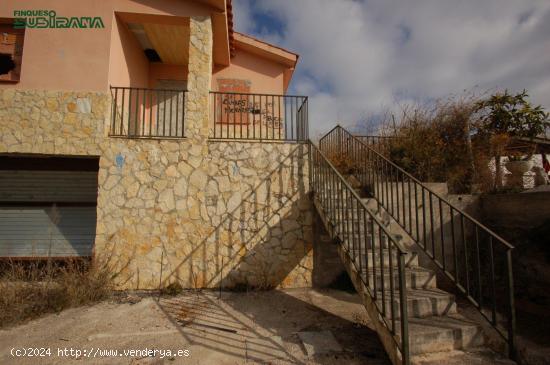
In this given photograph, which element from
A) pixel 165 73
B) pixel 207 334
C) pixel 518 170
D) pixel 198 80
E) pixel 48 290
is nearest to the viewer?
pixel 207 334

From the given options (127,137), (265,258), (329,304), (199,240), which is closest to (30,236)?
(127,137)

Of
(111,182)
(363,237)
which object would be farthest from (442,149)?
(111,182)

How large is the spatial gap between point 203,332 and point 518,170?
782 cm

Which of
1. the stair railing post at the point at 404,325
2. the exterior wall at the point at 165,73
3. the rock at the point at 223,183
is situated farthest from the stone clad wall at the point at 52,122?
the stair railing post at the point at 404,325

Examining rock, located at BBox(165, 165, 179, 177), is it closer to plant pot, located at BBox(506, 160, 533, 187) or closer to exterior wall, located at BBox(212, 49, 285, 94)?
exterior wall, located at BBox(212, 49, 285, 94)

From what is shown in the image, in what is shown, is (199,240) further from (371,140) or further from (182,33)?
(371,140)

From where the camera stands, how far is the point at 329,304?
16.6ft

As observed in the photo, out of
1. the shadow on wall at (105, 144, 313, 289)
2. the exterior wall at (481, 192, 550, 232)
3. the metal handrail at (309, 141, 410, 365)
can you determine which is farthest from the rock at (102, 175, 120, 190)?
the exterior wall at (481, 192, 550, 232)

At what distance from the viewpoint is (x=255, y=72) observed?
353 inches

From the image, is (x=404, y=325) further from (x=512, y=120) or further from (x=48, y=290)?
(x=512, y=120)

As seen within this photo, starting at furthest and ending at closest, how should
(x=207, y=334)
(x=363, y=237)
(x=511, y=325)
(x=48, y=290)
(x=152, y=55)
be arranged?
(x=152, y=55) < (x=363, y=237) < (x=48, y=290) < (x=207, y=334) < (x=511, y=325)

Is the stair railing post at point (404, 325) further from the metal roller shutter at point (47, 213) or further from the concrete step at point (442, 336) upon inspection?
the metal roller shutter at point (47, 213)

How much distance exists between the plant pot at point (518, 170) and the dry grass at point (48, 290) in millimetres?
8916

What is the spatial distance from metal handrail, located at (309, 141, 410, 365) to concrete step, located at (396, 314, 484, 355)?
236mm
